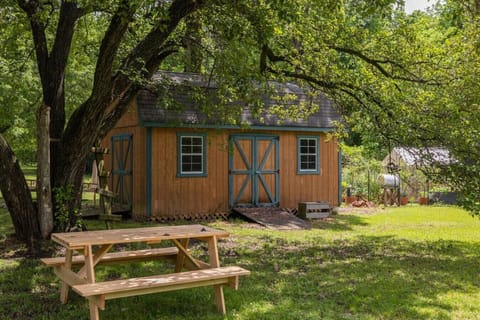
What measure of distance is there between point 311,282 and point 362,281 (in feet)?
2.41

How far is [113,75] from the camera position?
376 inches

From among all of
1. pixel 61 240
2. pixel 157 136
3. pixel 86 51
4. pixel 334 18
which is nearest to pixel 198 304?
pixel 61 240

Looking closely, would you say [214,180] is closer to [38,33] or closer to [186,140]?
[186,140]

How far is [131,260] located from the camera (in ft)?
21.6

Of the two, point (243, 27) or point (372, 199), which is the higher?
point (243, 27)

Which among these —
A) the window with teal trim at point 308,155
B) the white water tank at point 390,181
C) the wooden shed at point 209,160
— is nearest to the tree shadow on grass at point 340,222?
the wooden shed at point 209,160

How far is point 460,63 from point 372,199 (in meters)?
11.4

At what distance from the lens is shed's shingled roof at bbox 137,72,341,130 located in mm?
13805

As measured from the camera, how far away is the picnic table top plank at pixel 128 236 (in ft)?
17.5

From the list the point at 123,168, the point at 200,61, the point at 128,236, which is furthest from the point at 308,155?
the point at 128,236

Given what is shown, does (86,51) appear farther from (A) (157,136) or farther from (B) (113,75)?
(B) (113,75)

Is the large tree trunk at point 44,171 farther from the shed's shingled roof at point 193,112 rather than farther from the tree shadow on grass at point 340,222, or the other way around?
the tree shadow on grass at point 340,222

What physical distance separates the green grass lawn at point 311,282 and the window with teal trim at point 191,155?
3126 mm

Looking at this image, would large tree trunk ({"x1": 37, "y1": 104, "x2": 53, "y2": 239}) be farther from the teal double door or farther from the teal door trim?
the teal double door
